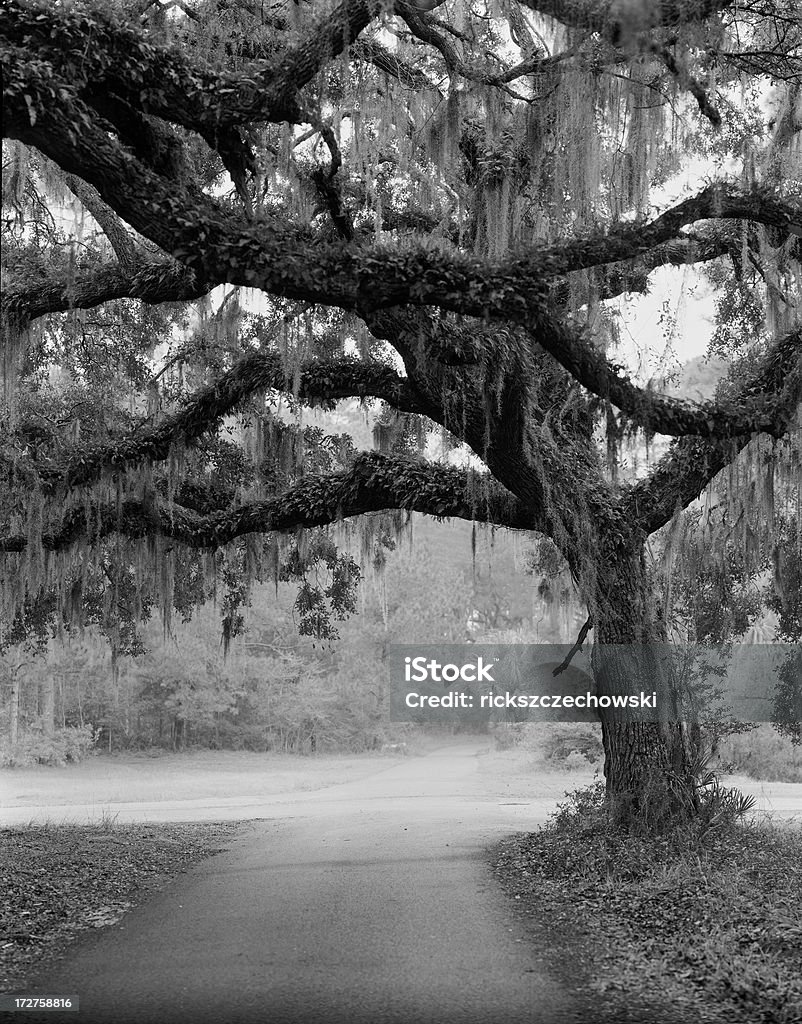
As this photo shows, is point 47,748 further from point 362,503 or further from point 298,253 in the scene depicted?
point 298,253

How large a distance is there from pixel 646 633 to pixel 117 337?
7.98 metres

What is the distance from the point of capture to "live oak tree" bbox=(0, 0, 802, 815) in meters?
6.48

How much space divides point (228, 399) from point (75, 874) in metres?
5.09

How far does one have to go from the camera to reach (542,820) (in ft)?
51.3

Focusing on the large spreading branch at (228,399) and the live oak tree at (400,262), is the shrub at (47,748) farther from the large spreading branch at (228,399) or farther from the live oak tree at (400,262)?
the large spreading branch at (228,399)

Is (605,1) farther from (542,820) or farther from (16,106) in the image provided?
(542,820)

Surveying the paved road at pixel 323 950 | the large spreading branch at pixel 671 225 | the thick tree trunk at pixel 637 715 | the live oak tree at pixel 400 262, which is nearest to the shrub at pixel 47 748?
the live oak tree at pixel 400 262

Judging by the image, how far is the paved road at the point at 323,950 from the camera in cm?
483

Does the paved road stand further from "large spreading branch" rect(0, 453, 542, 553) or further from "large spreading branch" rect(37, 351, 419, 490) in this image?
"large spreading branch" rect(37, 351, 419, 490)

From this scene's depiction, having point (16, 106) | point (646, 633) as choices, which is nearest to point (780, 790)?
point (646, 633)

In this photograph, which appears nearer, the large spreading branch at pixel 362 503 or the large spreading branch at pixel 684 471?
the large spreading branch at pixel 684 471

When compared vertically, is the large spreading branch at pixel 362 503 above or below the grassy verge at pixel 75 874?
above

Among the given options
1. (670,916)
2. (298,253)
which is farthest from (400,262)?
(670,916)

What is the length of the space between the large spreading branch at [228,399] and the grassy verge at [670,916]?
492 cm
